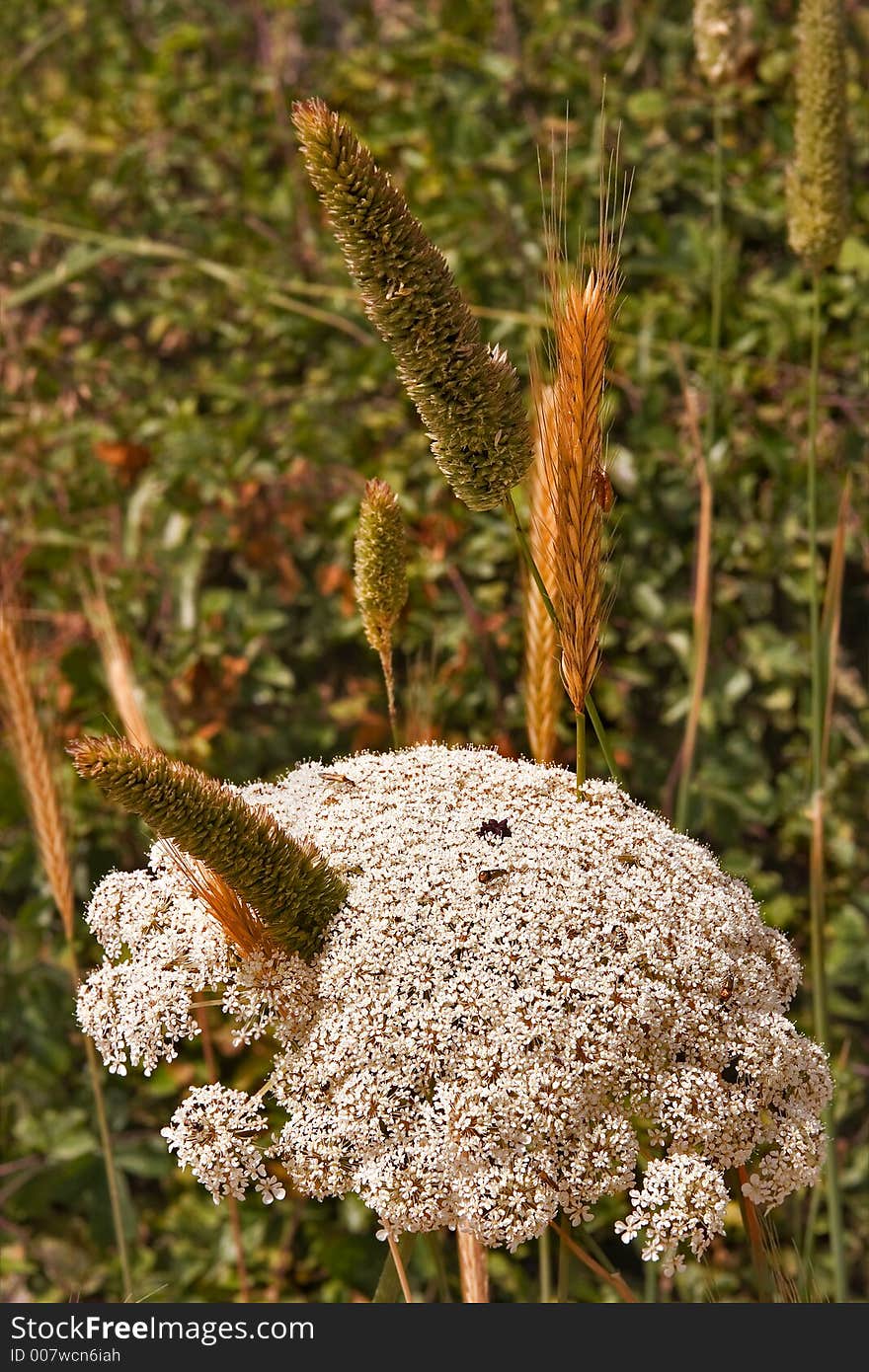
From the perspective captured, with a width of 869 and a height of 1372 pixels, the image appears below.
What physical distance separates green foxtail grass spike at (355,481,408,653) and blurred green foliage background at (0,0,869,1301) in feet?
3.14

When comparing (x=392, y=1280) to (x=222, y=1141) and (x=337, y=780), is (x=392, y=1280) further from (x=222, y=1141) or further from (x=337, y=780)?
(x=337, y=780)

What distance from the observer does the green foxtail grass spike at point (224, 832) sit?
62cm

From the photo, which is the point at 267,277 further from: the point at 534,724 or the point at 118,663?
the point at 534,724

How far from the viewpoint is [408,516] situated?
2.02 m

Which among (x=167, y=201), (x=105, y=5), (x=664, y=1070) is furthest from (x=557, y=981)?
(x=105, y=5)

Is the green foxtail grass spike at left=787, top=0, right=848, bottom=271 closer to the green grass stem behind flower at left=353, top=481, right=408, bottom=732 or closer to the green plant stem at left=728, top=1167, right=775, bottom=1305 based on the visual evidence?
the green grass stem behind flower at left=353, top=481, right=408, bottom=732

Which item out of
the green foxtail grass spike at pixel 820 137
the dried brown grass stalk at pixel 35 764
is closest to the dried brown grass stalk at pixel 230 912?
the dried brown grass stalk at pixel 35 764

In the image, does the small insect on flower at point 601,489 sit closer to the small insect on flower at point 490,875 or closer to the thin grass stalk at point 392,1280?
the small insect on flower at point 490,875

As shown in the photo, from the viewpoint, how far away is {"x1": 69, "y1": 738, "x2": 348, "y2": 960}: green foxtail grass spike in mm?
617

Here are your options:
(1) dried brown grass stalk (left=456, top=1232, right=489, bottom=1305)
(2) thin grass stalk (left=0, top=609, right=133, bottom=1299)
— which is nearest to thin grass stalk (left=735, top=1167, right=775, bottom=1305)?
(1) dried brown grass stalk (left=456, top=1232, right=489, bottom=1305)

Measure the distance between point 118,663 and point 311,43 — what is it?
1.66 m

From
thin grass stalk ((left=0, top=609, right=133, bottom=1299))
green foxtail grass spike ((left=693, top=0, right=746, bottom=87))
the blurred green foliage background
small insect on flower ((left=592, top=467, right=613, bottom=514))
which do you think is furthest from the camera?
the blurred green foliage background

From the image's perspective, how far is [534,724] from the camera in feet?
3.28

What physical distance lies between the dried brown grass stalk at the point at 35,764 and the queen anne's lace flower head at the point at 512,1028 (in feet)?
1.08
